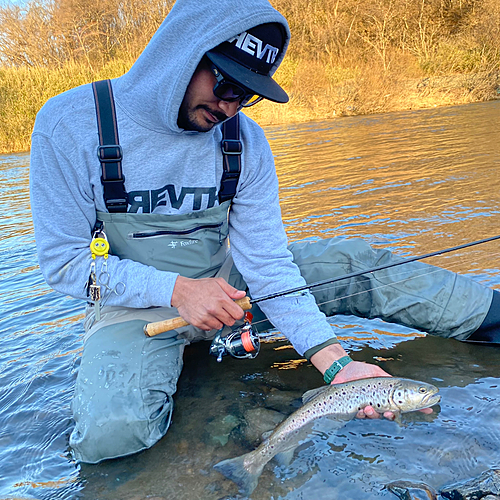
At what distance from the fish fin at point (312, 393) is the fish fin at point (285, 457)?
27cm

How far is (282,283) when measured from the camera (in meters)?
2.74

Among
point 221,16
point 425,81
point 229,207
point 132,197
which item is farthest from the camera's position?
point 425,81

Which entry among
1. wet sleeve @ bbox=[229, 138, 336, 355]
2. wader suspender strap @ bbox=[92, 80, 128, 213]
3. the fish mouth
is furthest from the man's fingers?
the fish mouth

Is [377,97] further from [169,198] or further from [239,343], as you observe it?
[239,343]

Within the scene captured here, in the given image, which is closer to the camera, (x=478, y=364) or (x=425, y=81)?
(x=478, y=364)

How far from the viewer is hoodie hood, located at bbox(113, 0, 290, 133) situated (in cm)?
214

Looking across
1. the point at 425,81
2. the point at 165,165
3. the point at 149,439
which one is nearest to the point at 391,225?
the point at 165,165

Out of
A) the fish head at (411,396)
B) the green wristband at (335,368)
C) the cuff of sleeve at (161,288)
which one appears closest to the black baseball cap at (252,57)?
the cuff of sleeve at (161,288)

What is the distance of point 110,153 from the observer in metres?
2.45

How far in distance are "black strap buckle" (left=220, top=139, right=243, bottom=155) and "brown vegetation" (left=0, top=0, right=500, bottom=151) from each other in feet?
58.4

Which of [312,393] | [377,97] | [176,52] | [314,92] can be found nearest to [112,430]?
[312,393]

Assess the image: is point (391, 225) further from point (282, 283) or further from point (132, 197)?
point (132, 197)

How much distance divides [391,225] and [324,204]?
1.50 m

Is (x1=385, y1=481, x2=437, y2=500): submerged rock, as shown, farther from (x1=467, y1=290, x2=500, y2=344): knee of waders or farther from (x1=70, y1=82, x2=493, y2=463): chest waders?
(x1=467, y1=290, x2=500, y2=344): knee of waders
